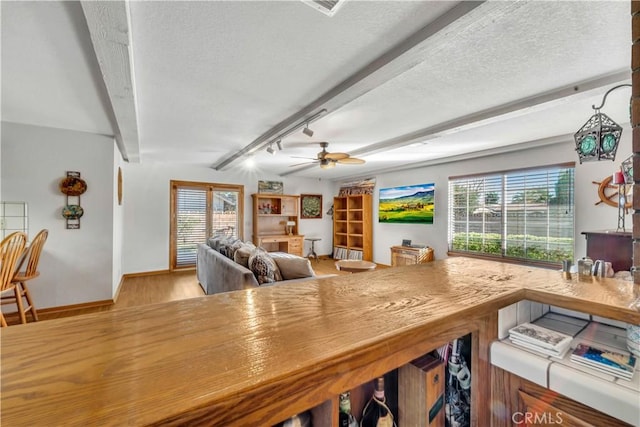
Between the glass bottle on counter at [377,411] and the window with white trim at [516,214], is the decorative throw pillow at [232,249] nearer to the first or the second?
the glass bottle on counter at [377,411]

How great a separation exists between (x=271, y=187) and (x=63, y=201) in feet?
13.5

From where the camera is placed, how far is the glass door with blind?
5.75 m

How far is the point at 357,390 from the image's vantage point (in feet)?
2.52

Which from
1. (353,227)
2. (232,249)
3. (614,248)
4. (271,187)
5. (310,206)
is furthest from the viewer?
(310,206)

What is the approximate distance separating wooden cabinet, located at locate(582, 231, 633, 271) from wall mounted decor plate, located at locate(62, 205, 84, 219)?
18.5ft

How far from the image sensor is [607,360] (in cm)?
79

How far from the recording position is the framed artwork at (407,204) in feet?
17.9

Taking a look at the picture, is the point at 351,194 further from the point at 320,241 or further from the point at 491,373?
the point at 491,373

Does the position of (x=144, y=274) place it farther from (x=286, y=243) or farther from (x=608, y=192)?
(x=608, y=192)

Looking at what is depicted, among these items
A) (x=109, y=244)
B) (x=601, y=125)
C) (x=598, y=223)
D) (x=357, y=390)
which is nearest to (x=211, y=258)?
(x=109, y=244)

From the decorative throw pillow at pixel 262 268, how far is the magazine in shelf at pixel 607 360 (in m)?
2.14

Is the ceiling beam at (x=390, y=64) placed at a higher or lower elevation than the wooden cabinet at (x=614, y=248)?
higher

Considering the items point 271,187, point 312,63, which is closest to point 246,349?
point 312,63

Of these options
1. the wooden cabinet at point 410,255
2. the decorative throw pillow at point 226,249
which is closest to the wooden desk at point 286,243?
the wooden cabinet at point 410,255
